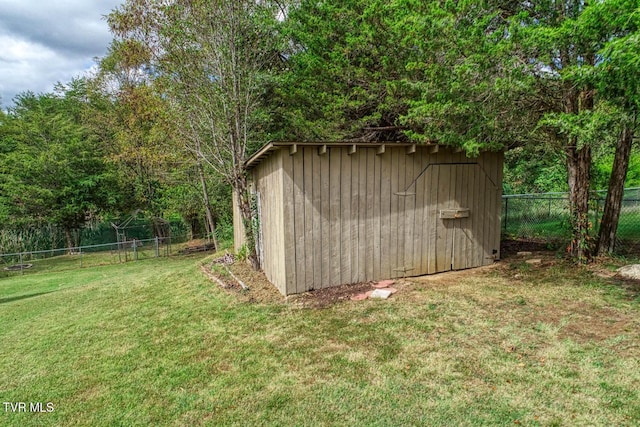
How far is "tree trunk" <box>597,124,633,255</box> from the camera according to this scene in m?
5.48

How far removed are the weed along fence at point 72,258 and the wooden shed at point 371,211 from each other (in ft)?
29.1

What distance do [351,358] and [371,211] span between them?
255cm

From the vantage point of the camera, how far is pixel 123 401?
269 centimetres

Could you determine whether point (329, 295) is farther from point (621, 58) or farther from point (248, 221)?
point (621, 58)

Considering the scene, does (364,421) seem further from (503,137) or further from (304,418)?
(503,137)

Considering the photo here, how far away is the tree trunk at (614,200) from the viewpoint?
18.0 feet

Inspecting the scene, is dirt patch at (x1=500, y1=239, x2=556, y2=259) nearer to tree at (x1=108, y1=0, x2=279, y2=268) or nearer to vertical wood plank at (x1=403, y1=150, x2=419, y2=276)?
vertical wood plank at (x1=403, y1=150, x2=419, y2=276)

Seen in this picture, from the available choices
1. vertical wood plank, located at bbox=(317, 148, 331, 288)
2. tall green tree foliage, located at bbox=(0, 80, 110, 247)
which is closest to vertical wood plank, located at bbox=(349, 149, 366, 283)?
vertical wood plank, located at bbox=(317, 148, 331, 288)

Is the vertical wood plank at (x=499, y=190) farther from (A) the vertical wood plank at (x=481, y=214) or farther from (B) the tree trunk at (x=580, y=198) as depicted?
(B) the tree trunk at (x=580, y=198)

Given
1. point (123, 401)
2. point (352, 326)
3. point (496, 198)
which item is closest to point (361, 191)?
point (352, 326)

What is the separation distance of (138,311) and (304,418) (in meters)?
3.76

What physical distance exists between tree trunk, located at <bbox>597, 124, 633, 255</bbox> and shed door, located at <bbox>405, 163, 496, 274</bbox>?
1.89m

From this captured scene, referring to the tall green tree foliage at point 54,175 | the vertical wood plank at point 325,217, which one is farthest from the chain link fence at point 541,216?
the tall green tree foliage at point 54,175

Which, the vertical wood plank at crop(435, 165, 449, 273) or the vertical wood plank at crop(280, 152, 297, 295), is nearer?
the vertical wood plank at crop(280, 152, 297, 295)
